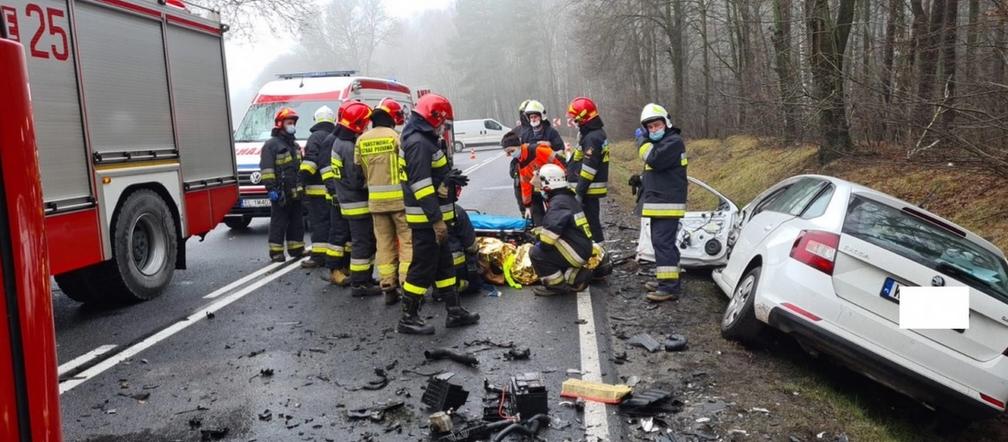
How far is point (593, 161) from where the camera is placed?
25.5ft

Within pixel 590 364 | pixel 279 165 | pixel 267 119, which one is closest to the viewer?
pixel 590 364

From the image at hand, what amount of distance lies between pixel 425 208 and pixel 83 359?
8.92 ft

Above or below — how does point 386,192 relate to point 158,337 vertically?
above

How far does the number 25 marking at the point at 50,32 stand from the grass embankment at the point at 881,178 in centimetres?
899

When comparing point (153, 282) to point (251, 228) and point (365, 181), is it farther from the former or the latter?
point (251, 228)

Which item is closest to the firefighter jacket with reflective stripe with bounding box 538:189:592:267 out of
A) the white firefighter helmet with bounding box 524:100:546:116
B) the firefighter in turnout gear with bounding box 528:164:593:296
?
the firefighter in turnout gear with bounding box 528:164:593:296

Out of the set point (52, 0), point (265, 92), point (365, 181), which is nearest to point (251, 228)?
point (265, 92)

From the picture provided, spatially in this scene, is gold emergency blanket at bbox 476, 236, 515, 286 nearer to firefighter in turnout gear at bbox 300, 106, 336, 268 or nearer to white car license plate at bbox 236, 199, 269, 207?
firefighter in turnout gear at bbox 300, 106, 336, 268

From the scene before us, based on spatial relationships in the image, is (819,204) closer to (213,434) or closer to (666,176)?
(666,176)

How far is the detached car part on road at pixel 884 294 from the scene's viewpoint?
4.05 meters

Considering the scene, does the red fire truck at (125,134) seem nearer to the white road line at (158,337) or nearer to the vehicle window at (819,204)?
the white road line at (158,337)

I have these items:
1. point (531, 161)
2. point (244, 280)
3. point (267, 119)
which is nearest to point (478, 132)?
point (267, 119)

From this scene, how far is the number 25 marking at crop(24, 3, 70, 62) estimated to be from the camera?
17.9 ft

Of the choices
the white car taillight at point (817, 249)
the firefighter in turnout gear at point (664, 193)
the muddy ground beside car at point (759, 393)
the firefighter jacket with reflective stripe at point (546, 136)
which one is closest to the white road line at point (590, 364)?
the muddy ground beside car at point (759, 393)
